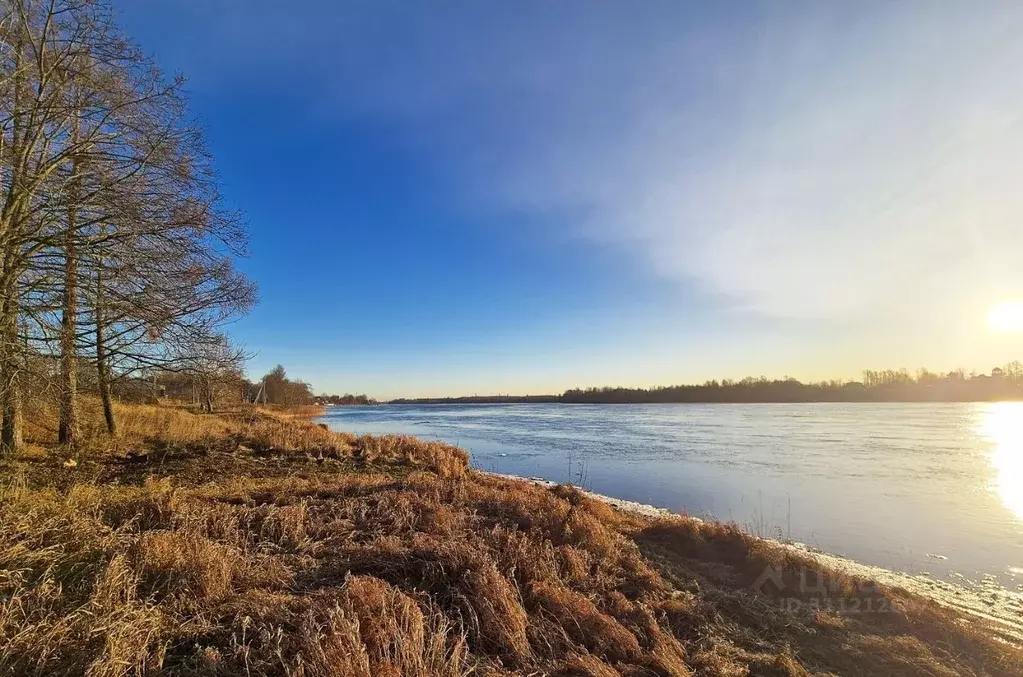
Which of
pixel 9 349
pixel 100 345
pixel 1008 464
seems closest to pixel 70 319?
pixel 100 345

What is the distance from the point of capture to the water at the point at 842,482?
988cm

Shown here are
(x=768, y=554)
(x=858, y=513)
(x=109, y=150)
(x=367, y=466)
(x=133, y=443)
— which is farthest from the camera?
(x=367, y=466)

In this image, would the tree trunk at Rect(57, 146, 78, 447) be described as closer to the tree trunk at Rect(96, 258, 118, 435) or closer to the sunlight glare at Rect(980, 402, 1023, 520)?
the tree trunk at Rect(96, 258, 118, 435)

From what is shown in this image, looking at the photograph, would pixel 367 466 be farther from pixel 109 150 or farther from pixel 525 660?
pixel 525 660

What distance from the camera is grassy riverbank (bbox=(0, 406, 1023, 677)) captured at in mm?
3422

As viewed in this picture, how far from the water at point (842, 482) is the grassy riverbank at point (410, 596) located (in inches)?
154

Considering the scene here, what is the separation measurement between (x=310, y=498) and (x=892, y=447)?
24.8 metres

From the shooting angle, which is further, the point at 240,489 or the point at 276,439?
the point at 276,439

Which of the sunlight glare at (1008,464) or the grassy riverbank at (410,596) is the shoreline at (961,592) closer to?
the grassy riverbank at (410,596)

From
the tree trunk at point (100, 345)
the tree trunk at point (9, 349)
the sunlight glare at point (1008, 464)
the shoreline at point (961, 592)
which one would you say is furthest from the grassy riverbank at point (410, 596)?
the sunlight glare at point (1008, 464)

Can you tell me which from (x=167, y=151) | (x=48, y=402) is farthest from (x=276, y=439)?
(x=167, y=151)

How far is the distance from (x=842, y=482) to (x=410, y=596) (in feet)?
51.1

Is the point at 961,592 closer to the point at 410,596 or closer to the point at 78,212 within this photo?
the point at 410,596

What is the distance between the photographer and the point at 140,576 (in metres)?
4.21
